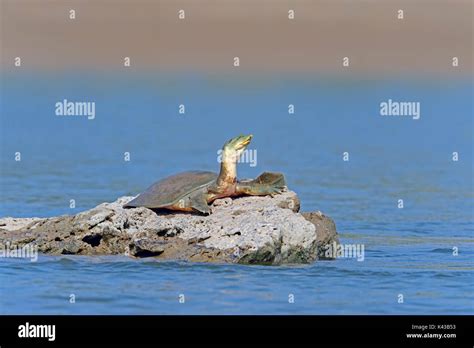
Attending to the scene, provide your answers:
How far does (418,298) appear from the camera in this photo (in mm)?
14680

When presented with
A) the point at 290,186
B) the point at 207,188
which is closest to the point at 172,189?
the point at 207,188

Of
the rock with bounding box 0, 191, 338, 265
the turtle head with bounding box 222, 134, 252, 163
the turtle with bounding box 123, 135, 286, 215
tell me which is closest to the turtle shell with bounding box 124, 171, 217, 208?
the turtle with bounding box 123, 135, 286, 215

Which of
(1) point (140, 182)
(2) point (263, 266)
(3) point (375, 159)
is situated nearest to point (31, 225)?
(2) point (263, 266)

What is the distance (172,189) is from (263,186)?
46.1 inches

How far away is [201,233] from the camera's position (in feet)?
51.5

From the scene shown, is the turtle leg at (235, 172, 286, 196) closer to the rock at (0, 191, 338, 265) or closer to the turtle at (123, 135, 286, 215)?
the turtle at (123, 135, 286, 215)

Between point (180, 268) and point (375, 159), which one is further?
point (375, 159)

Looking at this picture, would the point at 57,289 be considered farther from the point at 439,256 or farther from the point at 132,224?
the point at 439,256

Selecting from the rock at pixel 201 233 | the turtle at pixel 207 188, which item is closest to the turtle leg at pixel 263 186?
the turtle at pixel 207 188

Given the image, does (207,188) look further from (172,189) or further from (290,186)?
(290,186)

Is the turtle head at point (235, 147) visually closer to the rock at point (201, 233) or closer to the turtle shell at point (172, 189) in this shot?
the turtle shell at point (172, 189)

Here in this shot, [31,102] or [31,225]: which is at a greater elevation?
[31,102]

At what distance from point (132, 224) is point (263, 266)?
1771 millimetres
